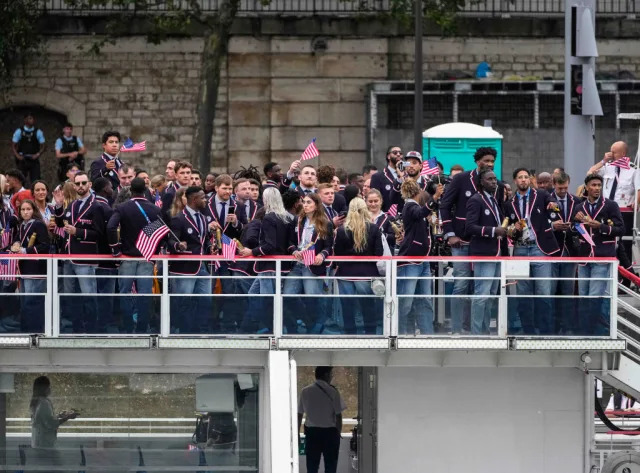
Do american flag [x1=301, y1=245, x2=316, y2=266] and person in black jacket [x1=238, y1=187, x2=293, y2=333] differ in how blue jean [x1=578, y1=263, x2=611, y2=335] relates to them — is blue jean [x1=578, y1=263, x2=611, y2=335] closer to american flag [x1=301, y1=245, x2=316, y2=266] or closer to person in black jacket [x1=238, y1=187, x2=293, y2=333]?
american flag [x1=301, y1=245, x2=316, y2=266]

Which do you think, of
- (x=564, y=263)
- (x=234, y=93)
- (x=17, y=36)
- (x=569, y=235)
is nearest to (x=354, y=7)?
(x=234, y=93)

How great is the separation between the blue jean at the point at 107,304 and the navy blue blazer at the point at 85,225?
216 mm

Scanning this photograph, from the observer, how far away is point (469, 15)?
3750cm

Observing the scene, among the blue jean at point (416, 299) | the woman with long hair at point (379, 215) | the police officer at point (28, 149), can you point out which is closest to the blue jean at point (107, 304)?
the woman with long hair at point (379, 215)

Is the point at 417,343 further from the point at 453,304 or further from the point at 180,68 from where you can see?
the point at 180,68

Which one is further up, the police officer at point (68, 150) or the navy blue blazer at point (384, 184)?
the police officer at point (68, 150)

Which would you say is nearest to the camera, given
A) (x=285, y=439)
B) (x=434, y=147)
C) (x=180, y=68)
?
(x=285, y=439)

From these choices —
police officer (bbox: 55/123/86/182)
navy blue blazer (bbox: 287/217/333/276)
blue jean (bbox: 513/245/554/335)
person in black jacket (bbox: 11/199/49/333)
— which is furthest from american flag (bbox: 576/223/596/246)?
police officer (bbox: 55/123/86/182)

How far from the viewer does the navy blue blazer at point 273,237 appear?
64.1 feet

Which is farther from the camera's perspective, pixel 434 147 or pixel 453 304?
pixel 434 147

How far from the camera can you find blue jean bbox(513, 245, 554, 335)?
65.5 feet

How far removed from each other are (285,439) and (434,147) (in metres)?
13.2

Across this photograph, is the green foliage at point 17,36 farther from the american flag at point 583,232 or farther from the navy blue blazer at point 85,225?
the american flag at point 583,232

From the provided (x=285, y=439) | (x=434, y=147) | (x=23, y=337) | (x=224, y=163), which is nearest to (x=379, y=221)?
(x=285, y=439)
